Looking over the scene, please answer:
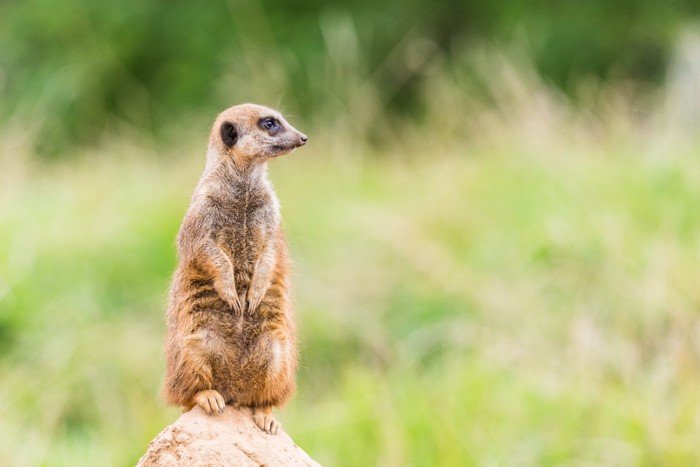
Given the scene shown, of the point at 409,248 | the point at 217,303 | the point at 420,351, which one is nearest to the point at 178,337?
the point at 217,303

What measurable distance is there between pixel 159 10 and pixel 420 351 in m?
10.4

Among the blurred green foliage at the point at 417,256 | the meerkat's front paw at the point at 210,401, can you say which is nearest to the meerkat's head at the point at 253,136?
the meerkat's front paw at the point at 210,401

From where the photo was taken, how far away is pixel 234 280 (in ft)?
10.0

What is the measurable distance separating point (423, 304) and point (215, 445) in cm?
536

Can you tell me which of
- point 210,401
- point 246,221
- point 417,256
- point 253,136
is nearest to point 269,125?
point 253,136

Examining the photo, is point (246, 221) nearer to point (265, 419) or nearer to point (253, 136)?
point (253, 136)

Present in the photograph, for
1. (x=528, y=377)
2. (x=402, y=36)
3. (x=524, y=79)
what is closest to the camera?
(x=528, y=377)

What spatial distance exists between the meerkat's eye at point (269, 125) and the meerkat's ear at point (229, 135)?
7 centimetres

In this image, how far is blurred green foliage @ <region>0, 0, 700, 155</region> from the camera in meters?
15.1

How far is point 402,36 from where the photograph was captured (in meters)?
15.8

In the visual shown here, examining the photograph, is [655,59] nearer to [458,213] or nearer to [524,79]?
[524,79]

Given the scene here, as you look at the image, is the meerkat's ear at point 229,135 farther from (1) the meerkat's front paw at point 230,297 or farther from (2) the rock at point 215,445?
(2) the rock at point 215,445

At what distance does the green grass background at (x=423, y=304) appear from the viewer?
20.6 ft

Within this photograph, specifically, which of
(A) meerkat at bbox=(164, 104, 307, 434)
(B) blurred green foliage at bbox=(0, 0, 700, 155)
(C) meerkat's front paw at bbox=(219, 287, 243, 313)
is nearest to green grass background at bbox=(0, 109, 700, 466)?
(A) meerkat at bbox=(164, 104, 307, 434)
